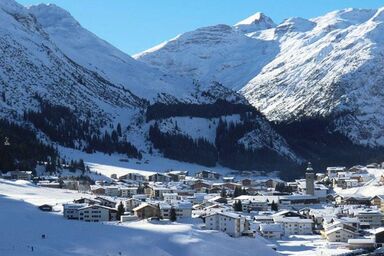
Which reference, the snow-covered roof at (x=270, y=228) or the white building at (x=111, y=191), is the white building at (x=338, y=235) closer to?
the snow-covered roof at (x=270, y=228)

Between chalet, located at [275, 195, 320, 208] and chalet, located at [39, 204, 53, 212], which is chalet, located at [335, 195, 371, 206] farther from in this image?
chalet, located at [39, 204, 53, 212]

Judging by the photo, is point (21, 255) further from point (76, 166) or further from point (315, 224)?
point (76, 166)

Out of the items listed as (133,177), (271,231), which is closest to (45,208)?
(271,231)

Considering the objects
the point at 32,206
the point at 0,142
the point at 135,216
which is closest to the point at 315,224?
the point at 135,216

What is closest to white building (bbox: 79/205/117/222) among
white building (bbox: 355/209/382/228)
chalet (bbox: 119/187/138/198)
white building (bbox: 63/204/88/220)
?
white building (bbox: 63/204/88/220)

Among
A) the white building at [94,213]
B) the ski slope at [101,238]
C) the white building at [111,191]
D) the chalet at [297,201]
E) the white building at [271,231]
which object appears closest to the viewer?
the ski slope at [101,238]

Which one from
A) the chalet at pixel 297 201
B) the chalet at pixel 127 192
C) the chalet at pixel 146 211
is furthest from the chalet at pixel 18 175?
the chalet at pixel 297 201
